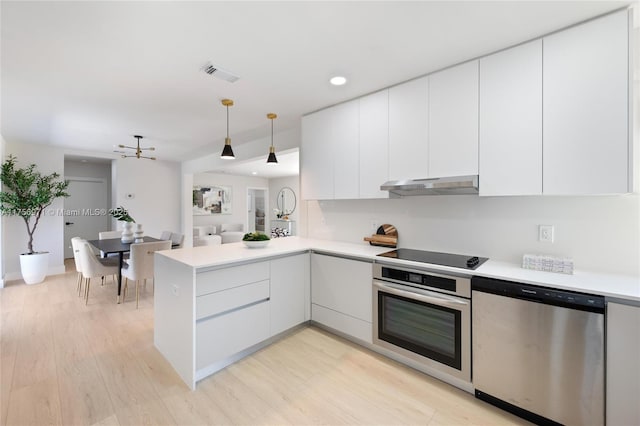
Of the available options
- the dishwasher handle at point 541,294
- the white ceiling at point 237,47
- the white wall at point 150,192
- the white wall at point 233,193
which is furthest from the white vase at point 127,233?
the dishwasher handle at point 541,294

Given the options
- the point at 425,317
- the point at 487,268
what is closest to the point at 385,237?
the point at 425,317

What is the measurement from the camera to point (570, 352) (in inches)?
59.7

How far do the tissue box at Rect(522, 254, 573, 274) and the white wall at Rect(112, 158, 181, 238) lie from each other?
23.3 feet

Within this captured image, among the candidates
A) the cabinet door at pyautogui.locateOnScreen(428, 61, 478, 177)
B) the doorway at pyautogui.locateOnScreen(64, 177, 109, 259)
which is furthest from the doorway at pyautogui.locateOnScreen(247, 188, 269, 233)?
the cabinet door at pyautogui.locateOnScreen(428, 61, 478, 177)

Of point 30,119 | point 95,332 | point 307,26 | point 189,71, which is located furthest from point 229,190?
point 307,26

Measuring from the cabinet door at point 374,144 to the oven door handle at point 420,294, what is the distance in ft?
2.71

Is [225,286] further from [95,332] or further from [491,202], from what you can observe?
[491,202]

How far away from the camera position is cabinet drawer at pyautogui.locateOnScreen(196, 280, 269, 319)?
6.67ft

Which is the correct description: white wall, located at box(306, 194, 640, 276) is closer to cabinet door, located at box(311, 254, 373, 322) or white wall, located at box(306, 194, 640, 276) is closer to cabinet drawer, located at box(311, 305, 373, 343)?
cabinet door, located at box(311, 254, 373, 322)

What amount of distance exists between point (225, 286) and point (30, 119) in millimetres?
3605

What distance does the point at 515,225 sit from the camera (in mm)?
2146

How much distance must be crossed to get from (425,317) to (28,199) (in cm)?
622

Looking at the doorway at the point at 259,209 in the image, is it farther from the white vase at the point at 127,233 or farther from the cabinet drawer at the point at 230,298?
the cabinet drawer at the point at 230,298

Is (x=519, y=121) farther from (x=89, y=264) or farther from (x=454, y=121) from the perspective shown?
(x=89, y=264)
